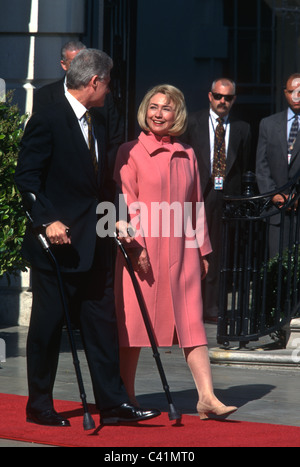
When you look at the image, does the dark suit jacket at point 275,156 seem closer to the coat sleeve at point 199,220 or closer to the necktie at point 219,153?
the necktie at point 219,153

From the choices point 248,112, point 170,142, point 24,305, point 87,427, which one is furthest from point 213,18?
point 87,427

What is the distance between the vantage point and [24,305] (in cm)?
988

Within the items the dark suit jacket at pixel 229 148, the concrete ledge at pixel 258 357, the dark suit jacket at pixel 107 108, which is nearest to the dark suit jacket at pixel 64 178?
the dark suit jacket at pixel 107 108

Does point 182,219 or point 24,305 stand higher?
point 182,219

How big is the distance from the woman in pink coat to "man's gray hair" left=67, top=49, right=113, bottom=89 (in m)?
0.39

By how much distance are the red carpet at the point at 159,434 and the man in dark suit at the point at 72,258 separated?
0.11 m

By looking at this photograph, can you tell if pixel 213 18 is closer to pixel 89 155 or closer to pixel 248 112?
pixel 248 112

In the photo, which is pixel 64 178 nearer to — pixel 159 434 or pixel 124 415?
pixel 124 415

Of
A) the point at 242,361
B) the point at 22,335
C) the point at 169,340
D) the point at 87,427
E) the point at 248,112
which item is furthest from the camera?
the point at 248,112

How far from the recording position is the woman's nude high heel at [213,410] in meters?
6.18

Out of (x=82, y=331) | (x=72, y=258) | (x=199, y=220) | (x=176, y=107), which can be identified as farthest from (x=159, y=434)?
(x=176, y=107)

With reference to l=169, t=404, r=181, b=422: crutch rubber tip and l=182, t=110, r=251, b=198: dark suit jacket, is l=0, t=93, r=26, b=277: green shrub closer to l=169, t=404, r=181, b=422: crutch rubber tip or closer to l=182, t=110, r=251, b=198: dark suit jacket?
l=169, t=404, r=181, b=422: crutch rubber tip

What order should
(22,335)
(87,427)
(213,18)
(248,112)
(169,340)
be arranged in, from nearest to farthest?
(87,427)
(169,340)
(22,335)
(248,112)
(213,18)

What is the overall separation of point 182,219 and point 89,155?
65 cm
